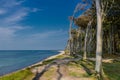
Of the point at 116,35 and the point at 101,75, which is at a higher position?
the point at 116,35

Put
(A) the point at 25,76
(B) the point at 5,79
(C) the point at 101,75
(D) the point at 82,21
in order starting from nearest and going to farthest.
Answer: (B) the point at 5,79, (A) the point at 25,76, (C) the point at 101,75, (D) the point at 82,21

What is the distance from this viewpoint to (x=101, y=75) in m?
22.4

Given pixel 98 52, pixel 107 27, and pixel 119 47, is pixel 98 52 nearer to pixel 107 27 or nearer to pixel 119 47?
pixel 107 27

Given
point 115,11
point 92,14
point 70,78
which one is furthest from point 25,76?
point 115,11

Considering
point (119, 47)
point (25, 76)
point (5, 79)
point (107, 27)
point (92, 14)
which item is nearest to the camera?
point (5, 79)

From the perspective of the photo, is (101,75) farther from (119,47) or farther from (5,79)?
Result: (119,47)

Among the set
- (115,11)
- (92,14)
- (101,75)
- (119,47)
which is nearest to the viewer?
(101,75)

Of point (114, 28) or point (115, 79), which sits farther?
point (114, 28)

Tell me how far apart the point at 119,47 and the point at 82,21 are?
708 inches

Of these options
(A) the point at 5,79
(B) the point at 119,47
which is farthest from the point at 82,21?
(A) the point at 5,79

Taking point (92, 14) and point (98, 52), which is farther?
point (92, 14)

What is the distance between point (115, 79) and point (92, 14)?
2981cm

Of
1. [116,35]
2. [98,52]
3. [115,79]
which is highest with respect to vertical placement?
[116,35]

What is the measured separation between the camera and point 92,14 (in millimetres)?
50344
